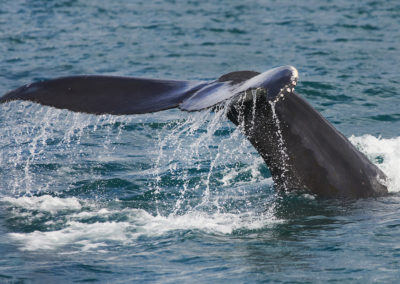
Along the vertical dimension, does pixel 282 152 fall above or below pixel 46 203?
above

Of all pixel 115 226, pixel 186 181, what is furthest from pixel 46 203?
pixel 186 181

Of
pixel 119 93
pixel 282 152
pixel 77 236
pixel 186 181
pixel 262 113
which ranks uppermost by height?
pixel 119 93

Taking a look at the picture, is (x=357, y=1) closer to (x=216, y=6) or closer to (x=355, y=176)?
(x=216, y=6)

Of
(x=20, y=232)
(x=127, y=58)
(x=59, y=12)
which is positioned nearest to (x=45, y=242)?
(x=20, y=232)

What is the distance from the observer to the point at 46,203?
746 centimetres

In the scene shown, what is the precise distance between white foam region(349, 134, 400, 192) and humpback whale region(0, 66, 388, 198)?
2.68 feet

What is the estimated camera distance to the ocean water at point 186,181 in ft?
18.7

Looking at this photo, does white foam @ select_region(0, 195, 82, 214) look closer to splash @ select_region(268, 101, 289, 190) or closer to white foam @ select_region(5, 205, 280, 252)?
white foam @ select_region(5, 205, 280, 252)

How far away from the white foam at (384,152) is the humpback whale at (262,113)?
82 cm

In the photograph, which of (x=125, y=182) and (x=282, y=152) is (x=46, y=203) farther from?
(x=282, y=152)

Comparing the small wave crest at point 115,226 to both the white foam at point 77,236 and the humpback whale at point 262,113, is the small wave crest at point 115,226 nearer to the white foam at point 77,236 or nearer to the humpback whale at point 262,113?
the white foam at point 77,236

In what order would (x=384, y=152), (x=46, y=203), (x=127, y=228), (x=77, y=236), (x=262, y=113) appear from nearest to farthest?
(x=262, y=113)
(x=77, y=236)
(x=127, y=228)
(x=46, y=203)
(x=384, y=152)

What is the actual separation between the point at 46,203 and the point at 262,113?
257 cm

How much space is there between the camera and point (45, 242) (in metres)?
6.26
